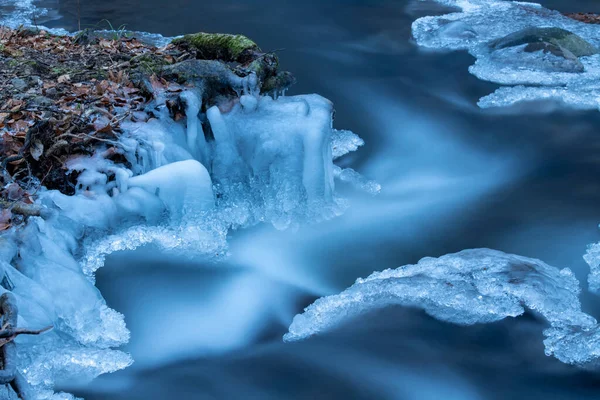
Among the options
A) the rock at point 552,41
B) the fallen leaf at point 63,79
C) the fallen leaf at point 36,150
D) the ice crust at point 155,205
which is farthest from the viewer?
the rock at point 552,41

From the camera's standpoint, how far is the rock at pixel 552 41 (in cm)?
733

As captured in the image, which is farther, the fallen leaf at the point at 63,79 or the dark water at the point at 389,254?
the fallen leaf at the point at 63,79

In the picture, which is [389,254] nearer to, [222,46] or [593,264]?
[593,264]

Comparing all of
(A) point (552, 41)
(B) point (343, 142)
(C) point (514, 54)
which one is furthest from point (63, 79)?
(A) point (552, 41)

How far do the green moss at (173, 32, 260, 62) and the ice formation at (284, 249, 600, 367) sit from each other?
9.29ft

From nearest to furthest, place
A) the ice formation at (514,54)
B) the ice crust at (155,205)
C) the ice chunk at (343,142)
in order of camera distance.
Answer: the ice crust at (155,205)
the ice chunk at (343,142)
the ice formation at (514,54)

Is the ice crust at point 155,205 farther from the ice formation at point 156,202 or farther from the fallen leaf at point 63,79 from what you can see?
the fallen leaf at point 63,79

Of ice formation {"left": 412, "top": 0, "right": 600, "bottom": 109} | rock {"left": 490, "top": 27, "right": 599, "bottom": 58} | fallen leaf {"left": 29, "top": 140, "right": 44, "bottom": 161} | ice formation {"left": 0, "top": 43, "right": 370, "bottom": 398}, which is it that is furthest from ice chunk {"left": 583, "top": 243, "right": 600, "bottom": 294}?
fallen leaf {"left": 29, "top": 140, "right": 44, "bottom": 161}

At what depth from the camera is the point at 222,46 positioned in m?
5.94

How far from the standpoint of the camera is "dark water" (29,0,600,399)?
3.29m

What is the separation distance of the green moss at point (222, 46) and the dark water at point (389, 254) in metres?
1.16

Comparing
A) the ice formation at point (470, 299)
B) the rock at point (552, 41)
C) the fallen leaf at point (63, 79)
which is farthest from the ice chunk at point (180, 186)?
the rock at point (552, 41)

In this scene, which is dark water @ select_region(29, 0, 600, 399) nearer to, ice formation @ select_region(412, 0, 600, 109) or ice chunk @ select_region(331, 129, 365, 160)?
ice chunk @ select_region(331, 129, 365, 160)

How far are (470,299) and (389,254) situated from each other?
3.28ft
